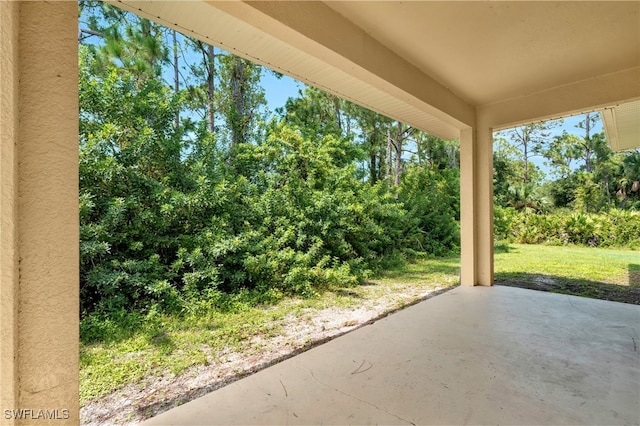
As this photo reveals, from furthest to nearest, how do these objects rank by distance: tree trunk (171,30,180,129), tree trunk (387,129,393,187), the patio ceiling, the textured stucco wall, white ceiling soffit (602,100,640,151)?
1. tree trunk (387,129,393,187)
2. tree trunk (171,30,180,129)
3. white ceiling soffit (602,100,640,151)
4. the patio ceiling
5. the textured stucco wall

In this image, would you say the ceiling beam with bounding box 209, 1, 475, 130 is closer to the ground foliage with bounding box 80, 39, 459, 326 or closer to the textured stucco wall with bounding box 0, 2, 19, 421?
the textured stucco wall with bounding box 0, 2, 19, 421

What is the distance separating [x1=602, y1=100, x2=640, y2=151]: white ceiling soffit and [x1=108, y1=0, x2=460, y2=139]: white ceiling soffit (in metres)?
2.16

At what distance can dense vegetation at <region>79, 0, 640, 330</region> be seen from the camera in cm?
392

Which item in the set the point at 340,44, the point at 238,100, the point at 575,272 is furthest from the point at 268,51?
the point at 575,272

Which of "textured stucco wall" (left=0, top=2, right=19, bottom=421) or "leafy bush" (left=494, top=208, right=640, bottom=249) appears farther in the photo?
"leafy bush" (left=494, top=208, right=640, bottom=249)

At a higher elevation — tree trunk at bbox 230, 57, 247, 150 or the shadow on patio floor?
tree trunk at bbox 230, 57, 247, 150

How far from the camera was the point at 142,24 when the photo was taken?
653cm

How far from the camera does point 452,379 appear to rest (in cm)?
200

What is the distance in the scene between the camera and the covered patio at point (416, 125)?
1067 millimetres

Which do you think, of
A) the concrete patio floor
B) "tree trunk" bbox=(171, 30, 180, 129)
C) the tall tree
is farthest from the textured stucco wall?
the tall tree

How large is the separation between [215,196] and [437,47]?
143 inches

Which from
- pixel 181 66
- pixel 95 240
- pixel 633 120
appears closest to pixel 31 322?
pixel 95 240

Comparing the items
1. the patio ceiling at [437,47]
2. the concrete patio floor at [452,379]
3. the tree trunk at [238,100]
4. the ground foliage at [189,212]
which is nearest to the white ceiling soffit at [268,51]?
the patio ceiling at [437,47]

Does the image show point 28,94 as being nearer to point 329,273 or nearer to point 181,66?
point 329,273
